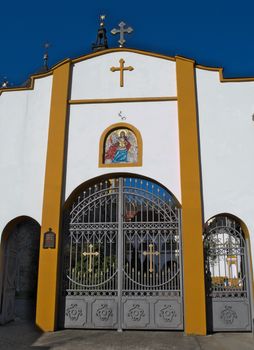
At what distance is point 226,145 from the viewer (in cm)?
946

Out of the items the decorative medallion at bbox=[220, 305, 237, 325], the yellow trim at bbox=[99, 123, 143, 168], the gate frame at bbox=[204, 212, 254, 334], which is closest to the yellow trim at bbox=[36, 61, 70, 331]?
the yellow trim at bbox=[99, 123, 143, 168]

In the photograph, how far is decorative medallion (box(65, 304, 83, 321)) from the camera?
8875mm

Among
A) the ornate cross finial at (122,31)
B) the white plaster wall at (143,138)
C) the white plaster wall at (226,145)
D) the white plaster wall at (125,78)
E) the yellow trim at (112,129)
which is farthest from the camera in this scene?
the ornate cross finial at (122,31)

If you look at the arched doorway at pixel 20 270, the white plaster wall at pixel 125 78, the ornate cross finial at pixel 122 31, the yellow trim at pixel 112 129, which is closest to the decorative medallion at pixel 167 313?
the yellow trim at pixel 112 129

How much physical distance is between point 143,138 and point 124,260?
305 centimetres

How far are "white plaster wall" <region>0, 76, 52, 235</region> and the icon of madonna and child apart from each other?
5.37 ft

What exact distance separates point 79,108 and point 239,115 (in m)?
4.14

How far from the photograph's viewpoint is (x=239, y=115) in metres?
9.66

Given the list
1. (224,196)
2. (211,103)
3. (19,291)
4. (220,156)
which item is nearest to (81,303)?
(224,196)

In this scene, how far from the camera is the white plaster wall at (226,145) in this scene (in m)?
9.06

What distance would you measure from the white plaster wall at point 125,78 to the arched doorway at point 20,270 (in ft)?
12.5

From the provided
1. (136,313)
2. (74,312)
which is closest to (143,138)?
(136,313)

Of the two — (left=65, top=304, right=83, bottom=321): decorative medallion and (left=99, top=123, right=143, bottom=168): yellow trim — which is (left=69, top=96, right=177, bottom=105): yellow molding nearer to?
(left=99, top=123, right=143, bottom=168): yellow trim

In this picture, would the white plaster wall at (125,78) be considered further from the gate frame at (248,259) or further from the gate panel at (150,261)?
the gate frame at (248,259)
